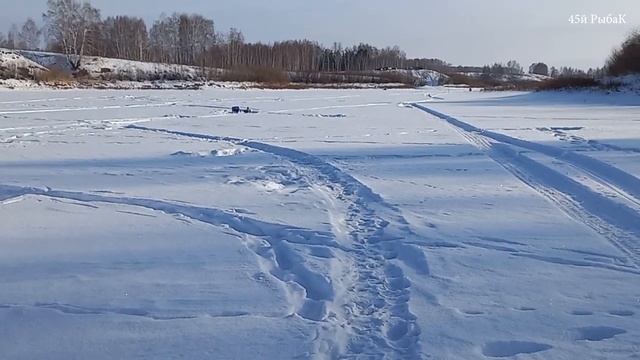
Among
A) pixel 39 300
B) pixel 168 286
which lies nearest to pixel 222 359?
pixel 168 286

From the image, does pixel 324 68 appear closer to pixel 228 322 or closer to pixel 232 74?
pixel 232 74

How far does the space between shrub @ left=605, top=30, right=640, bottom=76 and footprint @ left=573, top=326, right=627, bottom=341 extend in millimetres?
41841

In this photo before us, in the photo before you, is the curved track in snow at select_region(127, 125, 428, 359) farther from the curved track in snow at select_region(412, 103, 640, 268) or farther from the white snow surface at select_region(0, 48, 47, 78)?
the white snow surface at select_region(0, 48, 47, 78)

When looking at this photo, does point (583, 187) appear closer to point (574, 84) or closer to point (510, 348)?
point (510, 348)

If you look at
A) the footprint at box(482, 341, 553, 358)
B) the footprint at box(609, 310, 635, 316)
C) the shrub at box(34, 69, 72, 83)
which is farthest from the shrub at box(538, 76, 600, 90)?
the footprint at box(482, 341, 553, 358)

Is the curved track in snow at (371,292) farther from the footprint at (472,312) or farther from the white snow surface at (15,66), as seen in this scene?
the white snow surface at (15,66)

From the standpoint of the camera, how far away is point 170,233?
18.5ft

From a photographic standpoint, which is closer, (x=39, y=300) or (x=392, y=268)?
(x=39, y=300)

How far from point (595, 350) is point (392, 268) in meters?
1.61

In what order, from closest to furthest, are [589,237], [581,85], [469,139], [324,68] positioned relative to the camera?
[589,237], [469,139], [581,85], [324,68]

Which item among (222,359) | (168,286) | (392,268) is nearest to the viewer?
(222,359)

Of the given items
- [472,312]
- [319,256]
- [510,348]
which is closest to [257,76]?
[319,256]

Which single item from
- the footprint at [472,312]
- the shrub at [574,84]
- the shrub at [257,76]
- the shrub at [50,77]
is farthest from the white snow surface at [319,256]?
the shrub at [257,76]

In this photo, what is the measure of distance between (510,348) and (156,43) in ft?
314
